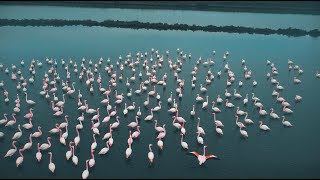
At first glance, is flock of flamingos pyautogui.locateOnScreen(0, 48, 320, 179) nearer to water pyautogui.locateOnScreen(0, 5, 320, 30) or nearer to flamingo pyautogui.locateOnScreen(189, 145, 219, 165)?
flamingo pyautogui.locateOnScreen(189, 145, 219, 165)

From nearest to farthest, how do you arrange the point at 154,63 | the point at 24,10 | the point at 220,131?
the point at 220,131 → the point at 154,63 → the point at 24,10

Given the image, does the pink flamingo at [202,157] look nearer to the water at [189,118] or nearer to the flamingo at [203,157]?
the flamingo at [203,157]

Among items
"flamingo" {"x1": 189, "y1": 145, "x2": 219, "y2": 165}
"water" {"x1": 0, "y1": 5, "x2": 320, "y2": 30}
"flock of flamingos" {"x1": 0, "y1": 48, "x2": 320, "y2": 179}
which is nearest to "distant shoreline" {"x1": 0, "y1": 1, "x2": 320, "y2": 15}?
"water" {"x1": 0, "y1": 5, "x2": 320, "y2": 30}

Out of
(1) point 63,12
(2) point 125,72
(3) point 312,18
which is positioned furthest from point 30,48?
(3) point 312,18

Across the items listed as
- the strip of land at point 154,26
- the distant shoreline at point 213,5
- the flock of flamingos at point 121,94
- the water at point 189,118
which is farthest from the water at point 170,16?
the flock of flamingos at point 121,94

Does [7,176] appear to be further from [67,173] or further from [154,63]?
[154,63]

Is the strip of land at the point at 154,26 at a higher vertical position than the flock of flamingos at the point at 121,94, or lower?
higher

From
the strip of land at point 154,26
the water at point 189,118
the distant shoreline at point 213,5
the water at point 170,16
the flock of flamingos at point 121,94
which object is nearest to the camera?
the water at point 189,118
